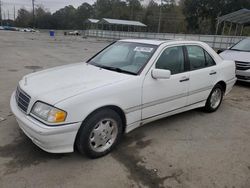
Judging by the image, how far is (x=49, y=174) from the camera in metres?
2.66

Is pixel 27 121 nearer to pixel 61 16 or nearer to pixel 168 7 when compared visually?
pixel 168 7

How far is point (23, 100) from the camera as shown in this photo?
292cm

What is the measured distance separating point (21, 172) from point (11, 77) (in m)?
5.07

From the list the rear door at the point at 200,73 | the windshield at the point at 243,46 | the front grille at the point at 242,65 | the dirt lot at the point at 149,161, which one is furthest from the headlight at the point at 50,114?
the windshield at the point at 243,46

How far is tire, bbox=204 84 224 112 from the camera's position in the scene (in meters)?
→ 4.65

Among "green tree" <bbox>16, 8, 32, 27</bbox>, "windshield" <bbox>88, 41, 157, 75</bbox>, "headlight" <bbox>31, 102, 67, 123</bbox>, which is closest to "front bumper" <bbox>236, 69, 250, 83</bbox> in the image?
"windshield" <bbox>88, 41, 157, 75</bbox>

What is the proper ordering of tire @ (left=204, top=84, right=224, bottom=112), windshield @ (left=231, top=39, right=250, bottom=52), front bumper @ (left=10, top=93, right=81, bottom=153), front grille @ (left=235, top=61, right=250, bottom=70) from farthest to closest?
1. windshield @ (left=231, top=39, right=250, bottom=52)
2. front grille @ (left=235, top=61, right=250, bottom=70)
3. tire @ (left=204, top=84, right=224, bottom=112)
4. front bumper @ (left=10, top=93, right=81, bottom=153)

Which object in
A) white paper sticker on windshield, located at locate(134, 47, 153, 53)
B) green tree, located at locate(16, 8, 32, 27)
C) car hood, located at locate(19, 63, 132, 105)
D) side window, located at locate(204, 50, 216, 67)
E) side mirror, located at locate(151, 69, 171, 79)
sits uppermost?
green tree, located at locate(16, 8, 32, 27)

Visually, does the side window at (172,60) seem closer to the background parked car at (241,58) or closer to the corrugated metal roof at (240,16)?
the background parked car at (241,58)

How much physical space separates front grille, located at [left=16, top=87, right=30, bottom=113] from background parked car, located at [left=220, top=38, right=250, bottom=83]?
647cm

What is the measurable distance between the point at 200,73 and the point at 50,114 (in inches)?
109

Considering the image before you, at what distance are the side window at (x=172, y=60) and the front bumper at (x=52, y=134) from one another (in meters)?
1.63

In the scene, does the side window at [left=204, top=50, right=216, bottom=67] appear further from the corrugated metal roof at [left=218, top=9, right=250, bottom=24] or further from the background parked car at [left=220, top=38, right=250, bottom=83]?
the corrugated metal roof at [left=218, top=9, right=250, bottom=24]

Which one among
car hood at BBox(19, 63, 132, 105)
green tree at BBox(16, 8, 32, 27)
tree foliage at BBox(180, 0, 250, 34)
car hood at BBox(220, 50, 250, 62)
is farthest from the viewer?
green tree at BBox(16, 8, 32, 27)
